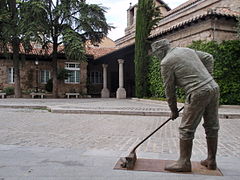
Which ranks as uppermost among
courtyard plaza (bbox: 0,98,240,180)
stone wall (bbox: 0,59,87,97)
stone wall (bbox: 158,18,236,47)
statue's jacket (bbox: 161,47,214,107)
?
stone wall (bbox: 158,18,236,47)

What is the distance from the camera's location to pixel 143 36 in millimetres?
18516

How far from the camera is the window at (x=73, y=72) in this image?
83.0 ft

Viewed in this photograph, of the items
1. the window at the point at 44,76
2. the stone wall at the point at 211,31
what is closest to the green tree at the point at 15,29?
the window at the point at 44,76

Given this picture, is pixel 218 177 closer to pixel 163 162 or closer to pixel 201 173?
pixel 201 173

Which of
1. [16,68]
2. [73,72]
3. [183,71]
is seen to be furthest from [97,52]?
[183,71]

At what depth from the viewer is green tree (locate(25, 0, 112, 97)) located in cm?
1956

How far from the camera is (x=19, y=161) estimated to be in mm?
3359

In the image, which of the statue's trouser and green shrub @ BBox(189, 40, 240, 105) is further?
green shrub @ BBox(189, 40, 240, 105)

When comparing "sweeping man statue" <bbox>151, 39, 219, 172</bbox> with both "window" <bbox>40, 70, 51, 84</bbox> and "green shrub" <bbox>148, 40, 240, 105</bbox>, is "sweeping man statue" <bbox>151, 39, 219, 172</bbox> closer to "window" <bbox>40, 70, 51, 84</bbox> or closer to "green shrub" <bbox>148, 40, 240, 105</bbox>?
"green shrub" <bbox>148, 40, 240, 105</bbox>

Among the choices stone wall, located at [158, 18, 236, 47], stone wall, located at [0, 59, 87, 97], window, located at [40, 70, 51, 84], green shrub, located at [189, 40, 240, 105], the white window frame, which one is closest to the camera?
green shrub, located at [189, 40, 240, 105]

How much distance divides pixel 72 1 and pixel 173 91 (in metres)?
20.0

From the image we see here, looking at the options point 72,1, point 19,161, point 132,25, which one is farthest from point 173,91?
point 132,25

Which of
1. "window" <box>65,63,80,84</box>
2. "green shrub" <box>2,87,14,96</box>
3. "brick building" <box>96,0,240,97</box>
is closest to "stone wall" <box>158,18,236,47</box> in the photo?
"brick building" <box>96,0,240,97</box>

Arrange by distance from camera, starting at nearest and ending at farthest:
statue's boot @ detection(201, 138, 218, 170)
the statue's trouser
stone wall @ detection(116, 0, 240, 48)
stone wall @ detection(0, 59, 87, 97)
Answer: the statue's trouser → statue's boot @ detection(201, 138, 218, 170) → stone wall @ detection(116, 0, 240, 48) → stone wall @ detection(0, 59, 87, 97)
